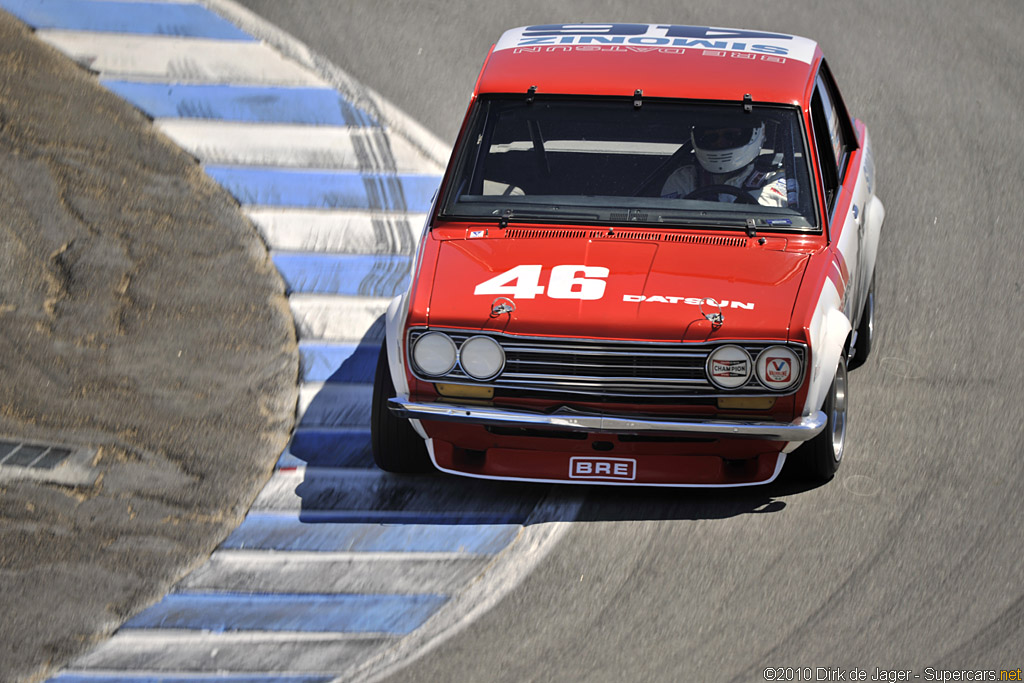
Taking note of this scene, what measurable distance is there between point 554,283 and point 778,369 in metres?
1.01

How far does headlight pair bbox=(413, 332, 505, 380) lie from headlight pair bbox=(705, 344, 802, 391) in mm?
900

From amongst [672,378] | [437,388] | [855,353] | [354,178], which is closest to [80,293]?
[354,178]

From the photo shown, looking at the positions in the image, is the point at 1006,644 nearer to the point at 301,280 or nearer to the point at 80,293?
the point at 301,280

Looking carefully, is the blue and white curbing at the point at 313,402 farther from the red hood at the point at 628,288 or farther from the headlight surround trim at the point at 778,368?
the headlight surround trim at the point at 778,368

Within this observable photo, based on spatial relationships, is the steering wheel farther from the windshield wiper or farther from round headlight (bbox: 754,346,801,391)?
round headlight (bbox: 754,346,801,391)

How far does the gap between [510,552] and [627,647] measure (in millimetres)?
827

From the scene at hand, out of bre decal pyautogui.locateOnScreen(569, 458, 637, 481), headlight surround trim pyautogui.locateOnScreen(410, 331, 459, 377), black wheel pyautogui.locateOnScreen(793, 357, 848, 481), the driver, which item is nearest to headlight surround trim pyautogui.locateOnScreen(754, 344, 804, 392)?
black wheel pyautogui.locateOnScreen(793, 357, 848, 481)

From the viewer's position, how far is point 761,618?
16.5 feet

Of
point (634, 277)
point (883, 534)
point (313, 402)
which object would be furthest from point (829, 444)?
point (313, 402)

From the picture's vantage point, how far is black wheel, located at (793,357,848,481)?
568cm

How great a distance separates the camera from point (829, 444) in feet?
18.8

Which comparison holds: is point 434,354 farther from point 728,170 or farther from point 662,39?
point 662,39

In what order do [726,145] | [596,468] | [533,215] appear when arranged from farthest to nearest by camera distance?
[726,145], [533,215], [596,468]

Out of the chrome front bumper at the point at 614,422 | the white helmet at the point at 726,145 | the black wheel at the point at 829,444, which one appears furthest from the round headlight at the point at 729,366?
the white helmet at the point at 726,145
